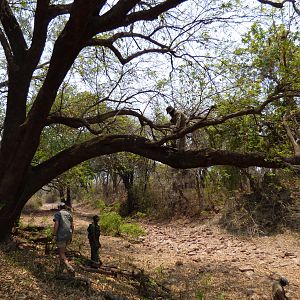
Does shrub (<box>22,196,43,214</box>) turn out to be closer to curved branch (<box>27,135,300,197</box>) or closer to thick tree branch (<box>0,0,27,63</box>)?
curved branch (<box>27,135,300,197</box>)

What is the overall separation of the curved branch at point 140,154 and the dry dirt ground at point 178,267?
1878 millimetres

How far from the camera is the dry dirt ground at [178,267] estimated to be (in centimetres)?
637

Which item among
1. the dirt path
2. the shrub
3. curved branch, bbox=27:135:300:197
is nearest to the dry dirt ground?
the dirt path

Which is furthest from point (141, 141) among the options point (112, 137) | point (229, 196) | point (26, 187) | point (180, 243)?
point (229, 196)

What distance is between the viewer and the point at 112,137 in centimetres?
799

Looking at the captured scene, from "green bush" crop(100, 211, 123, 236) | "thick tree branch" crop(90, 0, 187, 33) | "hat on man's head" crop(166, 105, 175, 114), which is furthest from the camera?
"green bush" crop(100, 211, 123, 236)

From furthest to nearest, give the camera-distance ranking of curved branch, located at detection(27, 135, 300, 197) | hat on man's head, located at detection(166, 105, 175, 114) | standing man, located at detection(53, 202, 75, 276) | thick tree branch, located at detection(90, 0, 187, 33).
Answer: hat on man's head, located at detection(166, 105, 175, 114) < standing man, located at detection(53, 202, 75, 276) < curved branch, located at detection(27, 135, 300, 197) < thick tree branch, located at detection(90, 0, 187, 33)

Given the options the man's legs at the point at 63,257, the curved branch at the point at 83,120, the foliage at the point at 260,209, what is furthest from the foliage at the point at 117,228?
the man's legs at the point at 63,257

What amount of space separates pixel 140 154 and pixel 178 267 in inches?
171

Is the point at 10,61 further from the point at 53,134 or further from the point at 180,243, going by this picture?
the point at 180,243

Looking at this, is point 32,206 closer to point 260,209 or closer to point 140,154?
point 260,209

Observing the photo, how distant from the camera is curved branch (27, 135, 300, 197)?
23.7 feet

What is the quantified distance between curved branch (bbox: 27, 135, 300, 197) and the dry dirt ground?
1.88 m

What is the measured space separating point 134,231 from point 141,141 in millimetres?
8006
